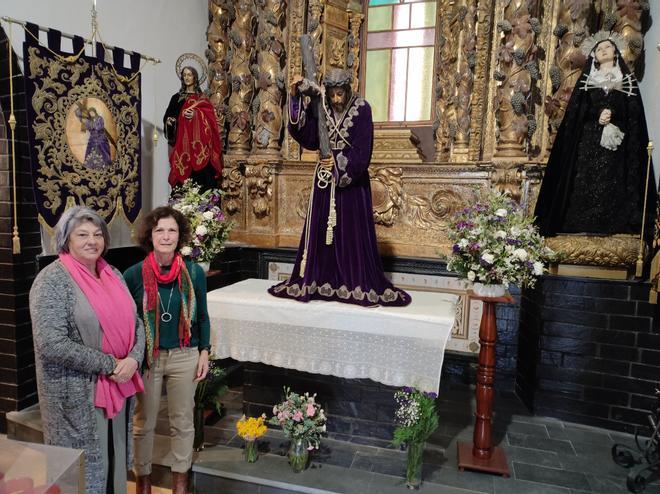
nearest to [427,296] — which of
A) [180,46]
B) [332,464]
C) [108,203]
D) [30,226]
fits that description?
[332,464]

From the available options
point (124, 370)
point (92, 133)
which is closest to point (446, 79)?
point (92, 133)

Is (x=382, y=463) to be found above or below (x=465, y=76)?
below

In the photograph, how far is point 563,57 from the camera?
17.3ft

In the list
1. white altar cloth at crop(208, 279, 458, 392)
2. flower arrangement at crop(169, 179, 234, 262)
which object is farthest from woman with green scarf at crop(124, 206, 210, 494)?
flower arrangement at crop(169, 179, 234, 262)

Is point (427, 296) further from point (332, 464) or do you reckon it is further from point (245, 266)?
point (245, 266)

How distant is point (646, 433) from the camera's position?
14.3 feet

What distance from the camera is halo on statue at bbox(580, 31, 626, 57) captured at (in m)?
4.37

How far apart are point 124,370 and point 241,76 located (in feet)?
16.1

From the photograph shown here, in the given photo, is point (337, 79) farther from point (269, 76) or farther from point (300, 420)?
point (269, 76)

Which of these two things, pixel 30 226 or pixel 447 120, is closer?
pixel 30 226

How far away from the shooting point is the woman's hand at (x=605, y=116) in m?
4.41

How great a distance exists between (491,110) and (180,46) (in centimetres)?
416

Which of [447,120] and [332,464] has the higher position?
[447,120]

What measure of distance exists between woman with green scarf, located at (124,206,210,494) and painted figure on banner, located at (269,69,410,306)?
1089mm
